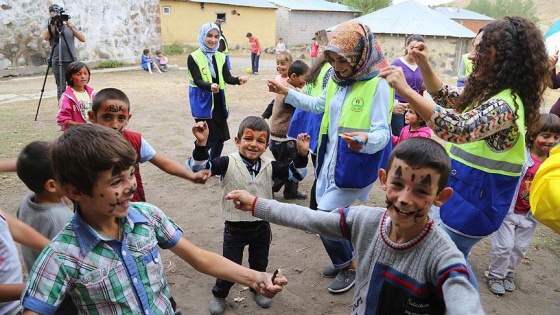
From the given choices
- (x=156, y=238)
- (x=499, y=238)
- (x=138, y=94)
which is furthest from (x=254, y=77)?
(x=156, y=238)

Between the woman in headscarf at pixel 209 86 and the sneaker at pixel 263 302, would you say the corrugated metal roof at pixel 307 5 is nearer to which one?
the woman in headscarf at pixel 209 86

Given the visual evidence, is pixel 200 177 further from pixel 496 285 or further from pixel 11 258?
pixel 496 285

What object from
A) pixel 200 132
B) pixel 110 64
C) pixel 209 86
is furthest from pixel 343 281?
pixel 110 64

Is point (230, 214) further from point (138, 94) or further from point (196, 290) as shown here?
point (138, 94)

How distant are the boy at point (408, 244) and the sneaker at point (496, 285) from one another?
2.32m

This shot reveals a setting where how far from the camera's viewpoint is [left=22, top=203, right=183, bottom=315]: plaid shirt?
1.48 metres

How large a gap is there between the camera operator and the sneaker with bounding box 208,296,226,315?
6.71 m

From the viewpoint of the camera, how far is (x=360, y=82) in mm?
3041

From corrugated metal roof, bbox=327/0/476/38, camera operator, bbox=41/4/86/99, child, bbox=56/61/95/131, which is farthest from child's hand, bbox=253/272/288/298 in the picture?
corrugated metal roof, bbox=327/0/476/38

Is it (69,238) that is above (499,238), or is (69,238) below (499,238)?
above

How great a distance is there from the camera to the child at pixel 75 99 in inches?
172

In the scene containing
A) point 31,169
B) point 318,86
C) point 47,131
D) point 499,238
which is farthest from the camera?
point 47,131

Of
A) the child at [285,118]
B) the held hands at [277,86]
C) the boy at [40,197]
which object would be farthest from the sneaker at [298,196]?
the boy at [40,197]

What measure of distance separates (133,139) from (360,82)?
1.62 metres
